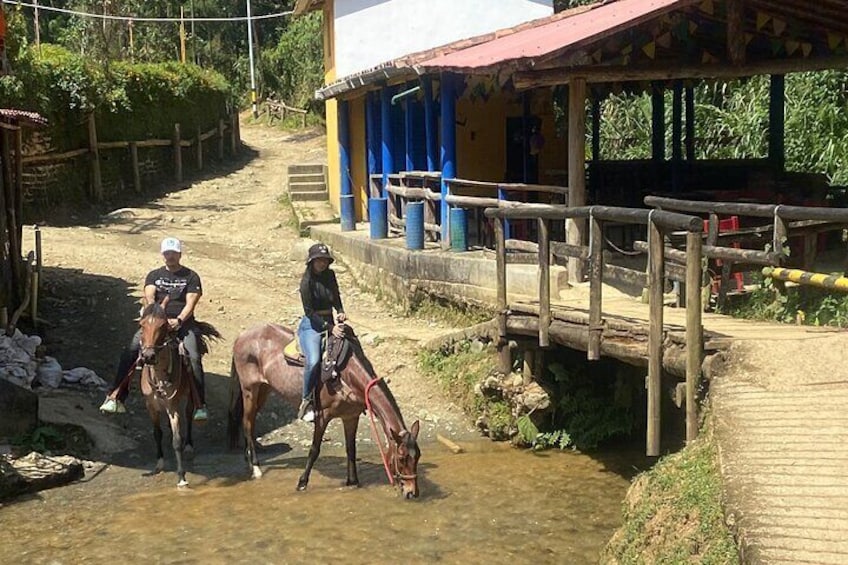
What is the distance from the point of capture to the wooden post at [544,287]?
9.72m

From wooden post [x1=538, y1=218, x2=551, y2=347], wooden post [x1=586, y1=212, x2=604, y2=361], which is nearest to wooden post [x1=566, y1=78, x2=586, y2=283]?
wooden post [x1=538, y1=218, x2=551, y2=347]

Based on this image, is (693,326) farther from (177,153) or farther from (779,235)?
(177,153)

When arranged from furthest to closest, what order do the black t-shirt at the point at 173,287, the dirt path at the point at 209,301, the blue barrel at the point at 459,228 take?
the blue barrel at the point at 459,228
the dirt path at the point at 209,301
the black t-shirt at the point at 173,287

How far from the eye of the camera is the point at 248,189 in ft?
95.9

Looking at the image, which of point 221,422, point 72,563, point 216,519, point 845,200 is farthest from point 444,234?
point 72,563

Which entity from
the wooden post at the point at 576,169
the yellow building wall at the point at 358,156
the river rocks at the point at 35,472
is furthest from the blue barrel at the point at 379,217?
the river rocks at the point at 35,472

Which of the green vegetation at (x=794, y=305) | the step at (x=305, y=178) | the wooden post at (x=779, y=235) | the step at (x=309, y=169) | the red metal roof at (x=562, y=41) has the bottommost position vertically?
the green vegetation at (x=794, y=305)

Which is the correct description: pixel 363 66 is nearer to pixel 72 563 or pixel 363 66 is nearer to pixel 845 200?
pixel 845 200

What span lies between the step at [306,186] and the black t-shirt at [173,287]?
15096 mm

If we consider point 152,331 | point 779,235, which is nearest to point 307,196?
point 152,331

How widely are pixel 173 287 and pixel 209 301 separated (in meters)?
4.98

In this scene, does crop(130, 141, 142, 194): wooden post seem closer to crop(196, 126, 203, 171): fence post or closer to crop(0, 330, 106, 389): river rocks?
crop(196, 126, 203, 171): fence post

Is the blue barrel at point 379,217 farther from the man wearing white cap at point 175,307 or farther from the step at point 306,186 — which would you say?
the step at point 306,186

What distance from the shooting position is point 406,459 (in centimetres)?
872
